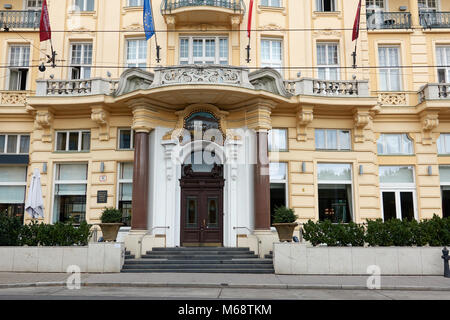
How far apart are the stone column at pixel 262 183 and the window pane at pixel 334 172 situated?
2884mm

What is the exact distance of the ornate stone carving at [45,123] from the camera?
1794 cm

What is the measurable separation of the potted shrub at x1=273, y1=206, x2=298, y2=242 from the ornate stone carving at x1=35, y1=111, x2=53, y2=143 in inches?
427

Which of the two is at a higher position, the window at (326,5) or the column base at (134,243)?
the window at (326,5)

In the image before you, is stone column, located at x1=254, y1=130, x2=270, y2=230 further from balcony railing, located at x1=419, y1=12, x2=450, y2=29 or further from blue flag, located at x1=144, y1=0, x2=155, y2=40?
balcony railing, located at x1=419, y1=12, x2=450, y2=29

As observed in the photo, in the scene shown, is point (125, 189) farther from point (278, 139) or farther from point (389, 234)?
point (389, 234)

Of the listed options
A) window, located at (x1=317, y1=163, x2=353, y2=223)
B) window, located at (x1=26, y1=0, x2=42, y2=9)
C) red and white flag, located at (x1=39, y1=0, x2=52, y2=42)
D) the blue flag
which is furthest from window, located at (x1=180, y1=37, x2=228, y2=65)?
window, located at (x1=26, y1=0, x2=42, y2=9)

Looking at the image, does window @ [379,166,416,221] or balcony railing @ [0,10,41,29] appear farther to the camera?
balcony railing @ [0,10,41,29]

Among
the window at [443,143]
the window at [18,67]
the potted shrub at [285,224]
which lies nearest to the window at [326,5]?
the window at [443,143]

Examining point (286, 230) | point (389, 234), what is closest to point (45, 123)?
point (286, 230)

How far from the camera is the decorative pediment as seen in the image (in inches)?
672

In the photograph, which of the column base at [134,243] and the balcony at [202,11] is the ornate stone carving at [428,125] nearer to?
the balcony at [202,11]

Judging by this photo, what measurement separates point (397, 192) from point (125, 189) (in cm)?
1243

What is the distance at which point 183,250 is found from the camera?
16.4 meters

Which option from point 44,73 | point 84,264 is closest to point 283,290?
point 84,264
